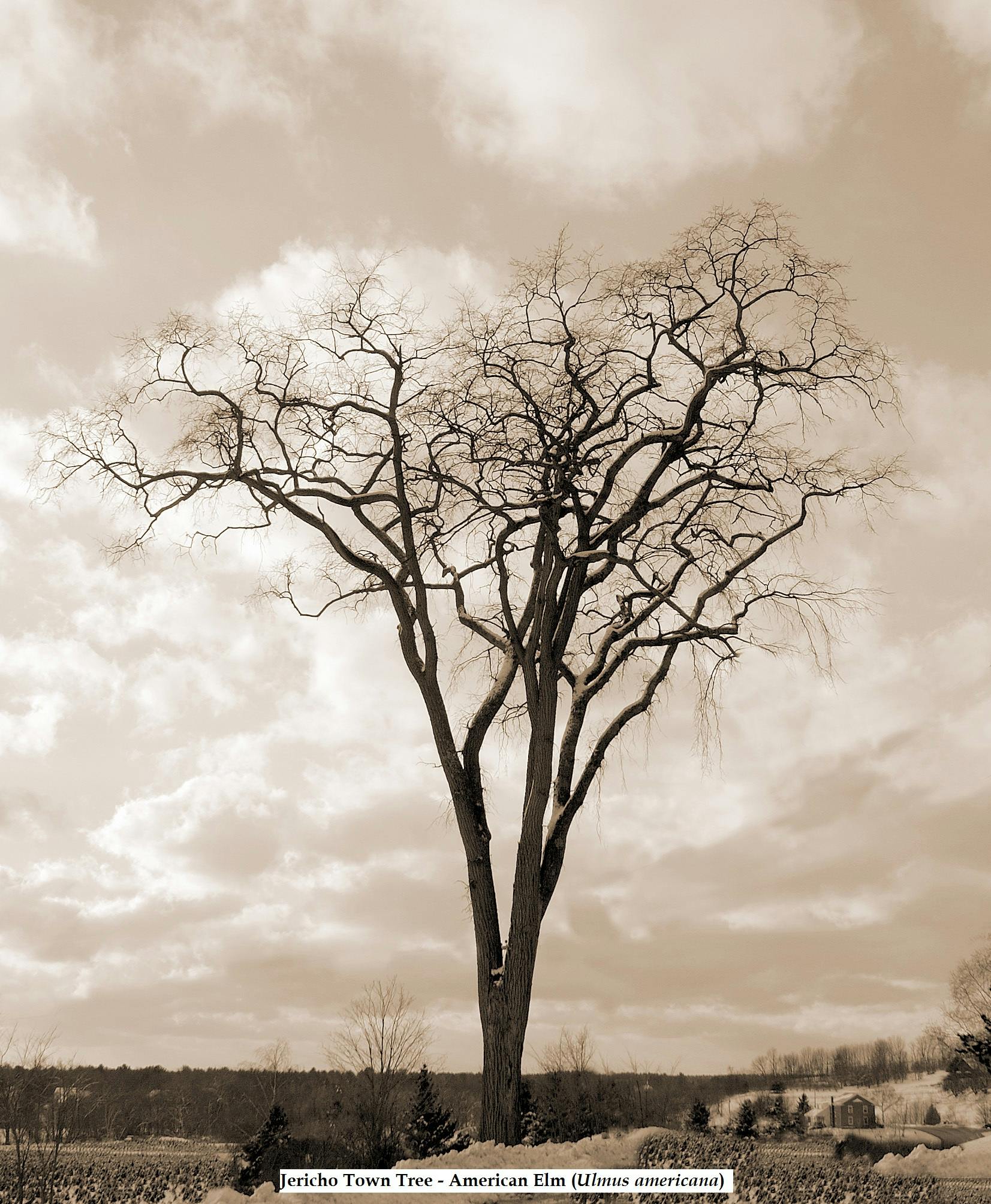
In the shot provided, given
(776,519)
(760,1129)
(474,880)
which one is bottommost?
(760,1129)

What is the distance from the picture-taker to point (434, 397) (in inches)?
476

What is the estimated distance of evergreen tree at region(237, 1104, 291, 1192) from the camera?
35.2ft

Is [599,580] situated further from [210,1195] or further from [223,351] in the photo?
[210,1195]

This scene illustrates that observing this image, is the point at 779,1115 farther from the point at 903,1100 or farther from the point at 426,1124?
the point at 426,1124

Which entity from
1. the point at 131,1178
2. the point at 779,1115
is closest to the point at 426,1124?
the point at 131,1178

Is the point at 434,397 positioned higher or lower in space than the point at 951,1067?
higher

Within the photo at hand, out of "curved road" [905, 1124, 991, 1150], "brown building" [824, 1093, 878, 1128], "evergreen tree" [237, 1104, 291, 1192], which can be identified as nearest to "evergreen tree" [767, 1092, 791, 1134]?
"brown building" [824, 1093, 878, 1128]

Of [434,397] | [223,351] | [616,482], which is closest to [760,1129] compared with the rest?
[616,482]

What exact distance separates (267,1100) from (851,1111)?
1661cm

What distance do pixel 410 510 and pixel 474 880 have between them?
4.44 metres

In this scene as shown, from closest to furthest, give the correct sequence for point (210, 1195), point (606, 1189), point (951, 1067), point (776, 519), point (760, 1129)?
point (210, 1195) → point (606, 1189) → point (776, 519) → point (760, 1129) → point (951, 1067)

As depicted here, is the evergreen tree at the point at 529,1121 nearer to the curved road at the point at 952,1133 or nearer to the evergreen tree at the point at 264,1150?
the evergreen tree at the point at 264,1150

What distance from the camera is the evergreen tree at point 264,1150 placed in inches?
422

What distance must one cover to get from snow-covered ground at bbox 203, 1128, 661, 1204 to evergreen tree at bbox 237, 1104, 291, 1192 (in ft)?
8.77
